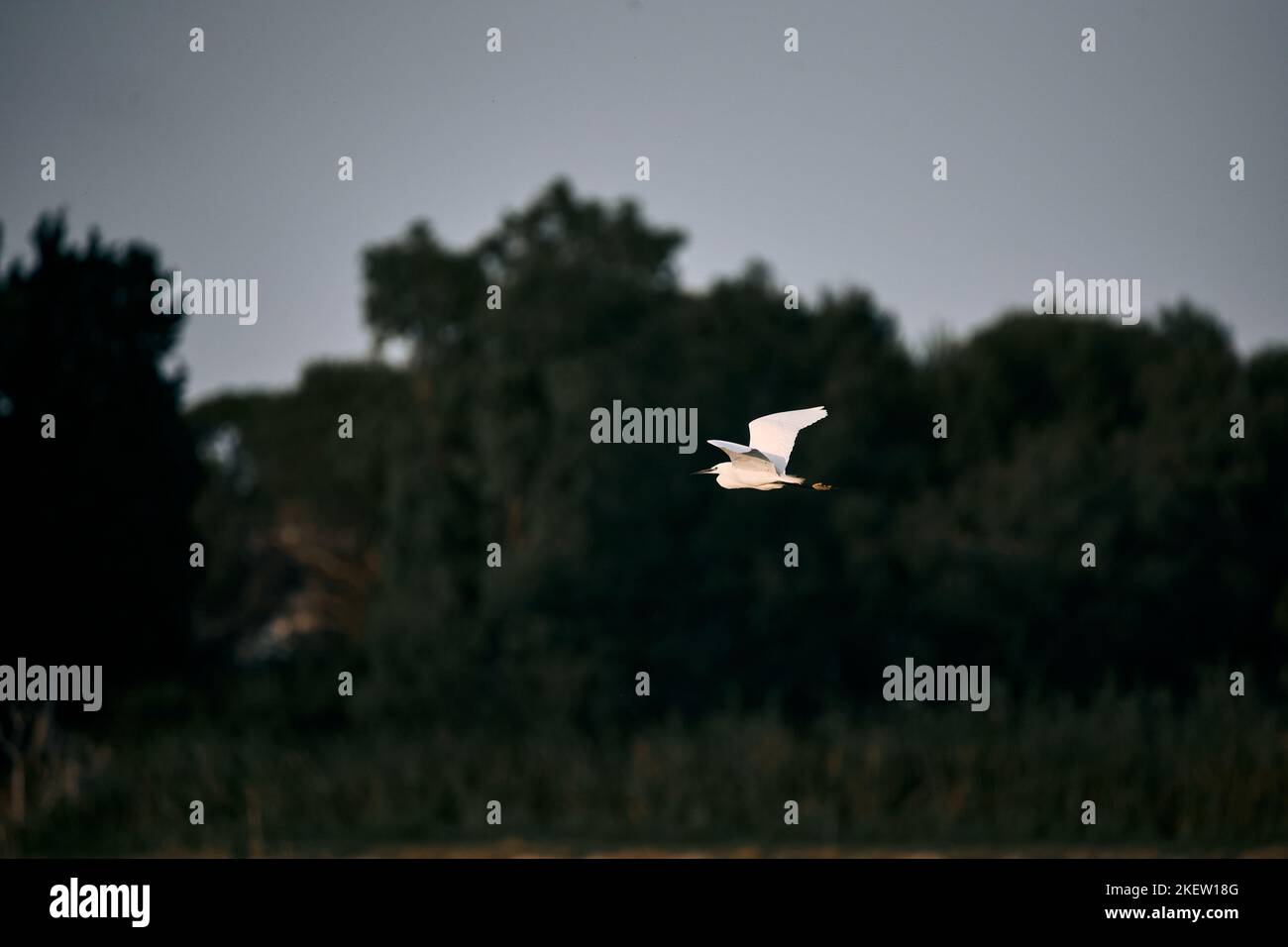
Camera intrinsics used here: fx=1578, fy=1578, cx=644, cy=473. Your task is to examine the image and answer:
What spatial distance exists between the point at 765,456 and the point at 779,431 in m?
0.34

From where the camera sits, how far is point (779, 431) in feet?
27.6

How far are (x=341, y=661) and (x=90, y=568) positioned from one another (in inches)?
307

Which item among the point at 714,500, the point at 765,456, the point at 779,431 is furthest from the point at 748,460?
the point at 714,500

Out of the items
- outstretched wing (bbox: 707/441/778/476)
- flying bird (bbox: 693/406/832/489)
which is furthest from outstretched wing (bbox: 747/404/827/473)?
outstretched wing (bbox: 707/441/778/476)

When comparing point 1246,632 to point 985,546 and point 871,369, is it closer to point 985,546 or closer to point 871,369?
point 985,546

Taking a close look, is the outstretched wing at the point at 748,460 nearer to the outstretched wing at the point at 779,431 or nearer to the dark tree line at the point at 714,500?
the outstretched wing at the point at 779,431

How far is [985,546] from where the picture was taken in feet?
93.2

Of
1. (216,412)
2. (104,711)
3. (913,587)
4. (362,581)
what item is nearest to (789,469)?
(913,587)

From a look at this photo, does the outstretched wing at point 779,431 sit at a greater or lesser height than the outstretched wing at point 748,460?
greater

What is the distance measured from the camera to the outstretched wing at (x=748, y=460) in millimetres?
7789

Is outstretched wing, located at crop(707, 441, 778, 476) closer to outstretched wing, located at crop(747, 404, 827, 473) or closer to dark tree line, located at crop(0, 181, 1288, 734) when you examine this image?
outstretched wing, located at crop(747, 404, 827, 473)

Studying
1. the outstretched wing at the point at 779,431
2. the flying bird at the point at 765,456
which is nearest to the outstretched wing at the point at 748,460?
the flying bird at the point at 765,456

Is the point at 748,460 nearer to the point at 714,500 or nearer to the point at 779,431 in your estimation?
Answer: the point at 779,431

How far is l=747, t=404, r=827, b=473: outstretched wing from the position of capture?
827 centimetres
